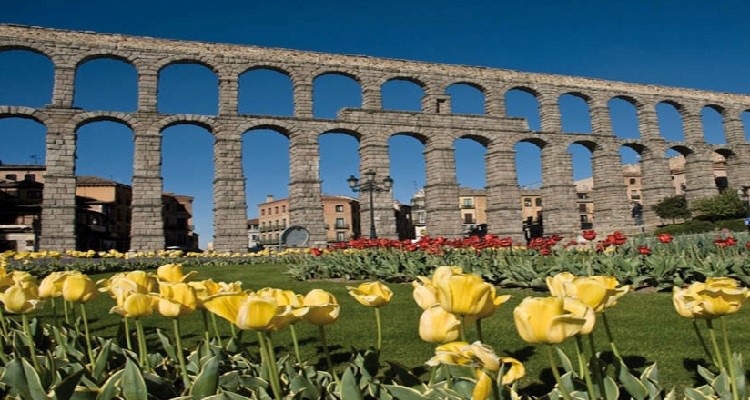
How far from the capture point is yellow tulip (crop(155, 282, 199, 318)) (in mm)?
2102

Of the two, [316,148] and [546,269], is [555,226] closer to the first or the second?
[316,148]

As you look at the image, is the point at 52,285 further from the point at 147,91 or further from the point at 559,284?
the point at 147,91

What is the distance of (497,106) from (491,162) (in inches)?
167

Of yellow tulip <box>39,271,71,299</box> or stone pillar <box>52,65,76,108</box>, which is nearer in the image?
yellow tulip <box>39,271,71,299</box>

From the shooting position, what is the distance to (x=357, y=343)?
5379mm

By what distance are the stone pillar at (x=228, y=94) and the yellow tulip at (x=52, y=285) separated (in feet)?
90.8

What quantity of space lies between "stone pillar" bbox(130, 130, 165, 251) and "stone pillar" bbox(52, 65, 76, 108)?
3.95 meters

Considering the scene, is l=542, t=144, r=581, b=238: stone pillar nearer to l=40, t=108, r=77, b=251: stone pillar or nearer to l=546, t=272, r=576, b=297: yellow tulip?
l=40, t=108, r=77, b=251: stone pillar

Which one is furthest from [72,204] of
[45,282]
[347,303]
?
[45,282]

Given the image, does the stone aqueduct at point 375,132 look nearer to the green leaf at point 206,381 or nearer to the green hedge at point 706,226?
the green hedge at point 706,226

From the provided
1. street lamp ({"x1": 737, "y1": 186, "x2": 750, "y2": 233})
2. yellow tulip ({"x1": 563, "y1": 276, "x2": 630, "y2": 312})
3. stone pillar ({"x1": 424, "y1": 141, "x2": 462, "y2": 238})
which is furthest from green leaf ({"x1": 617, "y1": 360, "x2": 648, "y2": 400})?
street lamp ({"x1": 737, "y1": 186, "x2": 750, "y2": 233})

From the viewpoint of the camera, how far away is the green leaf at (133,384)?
6.22ft

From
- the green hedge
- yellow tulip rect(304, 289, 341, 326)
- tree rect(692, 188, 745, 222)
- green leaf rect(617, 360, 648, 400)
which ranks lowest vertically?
green leaf rect(617, 360, 648, 400)

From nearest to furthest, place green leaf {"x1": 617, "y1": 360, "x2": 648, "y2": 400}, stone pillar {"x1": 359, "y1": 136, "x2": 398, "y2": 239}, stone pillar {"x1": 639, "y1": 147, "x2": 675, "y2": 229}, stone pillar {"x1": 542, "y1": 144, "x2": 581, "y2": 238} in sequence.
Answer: green leaf {"x1": 617, "y1": 360, "x2": 648, "y2": 400}, stone pillar {"x1": 359, "y1": 136, "x2": 398, "y2": 239}, stone pillar {"x1": 542, "y1": 144, "x2": 581, "y2": 238}, stone pillar {"x1": 639, "y1": 147, "x2": 675, "y2": 229}
